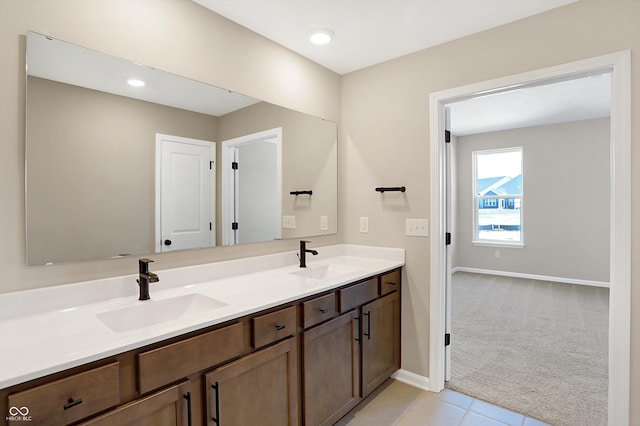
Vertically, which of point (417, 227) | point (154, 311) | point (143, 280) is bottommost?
point (154, 311)

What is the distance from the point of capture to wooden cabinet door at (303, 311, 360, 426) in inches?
67.8

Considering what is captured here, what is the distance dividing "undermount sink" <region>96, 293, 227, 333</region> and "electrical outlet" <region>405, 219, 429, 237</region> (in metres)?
1.51

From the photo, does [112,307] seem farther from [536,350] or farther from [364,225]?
[536,350]

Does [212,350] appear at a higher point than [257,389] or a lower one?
higher

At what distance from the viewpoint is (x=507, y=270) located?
5973 millimetres

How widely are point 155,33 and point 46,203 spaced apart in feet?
3.19

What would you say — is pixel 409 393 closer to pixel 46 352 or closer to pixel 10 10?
pixel 46 352

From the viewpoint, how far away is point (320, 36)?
2195mm

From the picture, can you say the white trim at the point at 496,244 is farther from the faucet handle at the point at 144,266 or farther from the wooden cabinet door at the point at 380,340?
the faucet handle at the point at 144,266

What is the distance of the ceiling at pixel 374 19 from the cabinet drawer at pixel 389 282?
1.63 meters

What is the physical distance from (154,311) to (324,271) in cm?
121

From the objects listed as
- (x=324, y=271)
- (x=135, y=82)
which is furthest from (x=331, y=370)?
(x=135, y=82)

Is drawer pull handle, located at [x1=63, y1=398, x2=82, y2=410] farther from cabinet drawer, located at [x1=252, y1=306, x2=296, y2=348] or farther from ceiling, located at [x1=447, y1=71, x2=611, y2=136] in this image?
ceiling, located at [x1=447, y1=71, x2=611, y2=136]

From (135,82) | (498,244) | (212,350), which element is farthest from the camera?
(498,244)
